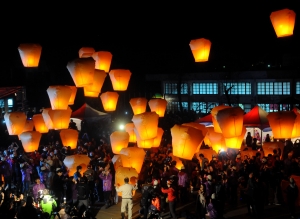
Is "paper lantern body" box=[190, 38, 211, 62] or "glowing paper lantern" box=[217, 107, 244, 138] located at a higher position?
"paper lantern body" box=[190, 38, 211, 62]

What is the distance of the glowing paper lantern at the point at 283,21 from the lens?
1181 centimetres

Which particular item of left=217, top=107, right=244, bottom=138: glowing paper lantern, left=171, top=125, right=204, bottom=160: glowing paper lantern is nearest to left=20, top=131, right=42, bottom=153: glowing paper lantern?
left=171, top=125, right=204, bottom=160: glowing paper lantern

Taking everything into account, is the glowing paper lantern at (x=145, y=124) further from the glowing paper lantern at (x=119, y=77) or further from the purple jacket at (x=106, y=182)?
the glowing paper lantern at (x=119, y=77)

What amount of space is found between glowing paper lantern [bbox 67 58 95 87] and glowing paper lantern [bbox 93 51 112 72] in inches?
102

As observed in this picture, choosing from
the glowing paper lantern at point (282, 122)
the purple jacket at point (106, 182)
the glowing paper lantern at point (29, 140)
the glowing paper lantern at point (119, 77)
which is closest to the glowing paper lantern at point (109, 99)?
the glowing paper lantern at point (119, 77)

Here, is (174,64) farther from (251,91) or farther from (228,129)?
(228,129)

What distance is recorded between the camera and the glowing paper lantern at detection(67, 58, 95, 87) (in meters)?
13.9

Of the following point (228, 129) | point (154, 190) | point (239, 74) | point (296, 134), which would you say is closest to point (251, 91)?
point (239, 74)

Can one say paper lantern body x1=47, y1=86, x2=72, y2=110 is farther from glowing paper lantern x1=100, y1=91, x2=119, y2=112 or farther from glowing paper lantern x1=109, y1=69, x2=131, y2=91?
glowing paper lantern x1=100, y1=91, x2=119, y2=112

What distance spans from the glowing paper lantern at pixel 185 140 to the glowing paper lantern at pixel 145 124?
1.85m

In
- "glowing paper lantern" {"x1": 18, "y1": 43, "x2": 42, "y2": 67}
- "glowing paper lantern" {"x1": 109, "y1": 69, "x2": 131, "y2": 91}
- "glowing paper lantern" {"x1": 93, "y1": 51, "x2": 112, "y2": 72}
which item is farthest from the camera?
"glowing paper lantern" {"x1": 109, "y1": 69, "x2": 131, "y2": 91}

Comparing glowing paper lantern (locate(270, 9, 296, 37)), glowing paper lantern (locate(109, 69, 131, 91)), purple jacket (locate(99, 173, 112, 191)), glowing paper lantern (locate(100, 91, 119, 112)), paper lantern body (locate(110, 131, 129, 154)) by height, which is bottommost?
purple jacket (locate(99, 173, 112, 191))

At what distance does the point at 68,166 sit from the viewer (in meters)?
14.6

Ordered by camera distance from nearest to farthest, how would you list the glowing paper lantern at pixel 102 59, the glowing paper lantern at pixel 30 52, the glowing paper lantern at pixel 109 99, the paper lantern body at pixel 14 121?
1. the glowing paper lantern at pixel 30 52
2. the glowing paper lantern at pixel 102 59
3. the paper lantern body at pixel 14 121
4. the glowing paper lantern at pixel 109 99
